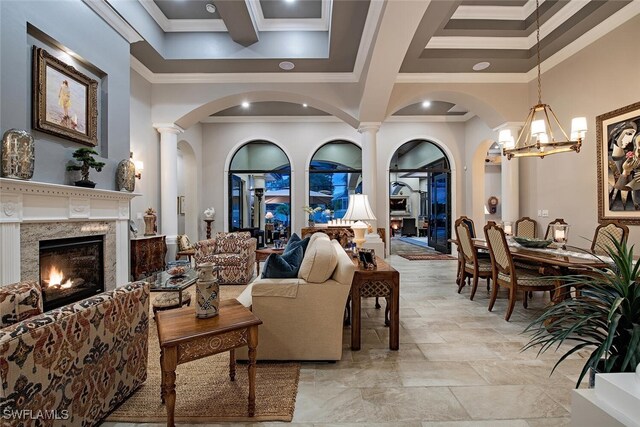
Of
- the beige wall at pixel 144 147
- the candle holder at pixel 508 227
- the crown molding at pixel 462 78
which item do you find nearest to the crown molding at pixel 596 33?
the crown molding at pixel 462 78

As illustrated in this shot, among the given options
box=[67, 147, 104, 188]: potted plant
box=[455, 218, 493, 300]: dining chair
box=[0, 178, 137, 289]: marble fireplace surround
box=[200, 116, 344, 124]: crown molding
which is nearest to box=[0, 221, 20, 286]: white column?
box=[0, 178, 137, 289]: marble fireplace surround

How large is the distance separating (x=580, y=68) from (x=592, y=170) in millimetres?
1555

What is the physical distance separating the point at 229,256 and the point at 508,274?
402 cm

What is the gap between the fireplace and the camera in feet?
9.80

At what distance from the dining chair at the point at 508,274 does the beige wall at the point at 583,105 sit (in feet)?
5.30

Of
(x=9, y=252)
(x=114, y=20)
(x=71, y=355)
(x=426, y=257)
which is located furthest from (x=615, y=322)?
(x=426, y=257)

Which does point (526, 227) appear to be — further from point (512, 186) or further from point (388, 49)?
point (388, 49)

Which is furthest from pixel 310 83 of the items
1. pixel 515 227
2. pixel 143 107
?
pixel 515 227

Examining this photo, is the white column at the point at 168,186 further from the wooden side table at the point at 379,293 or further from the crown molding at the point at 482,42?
the crown molding at the point at 482,42

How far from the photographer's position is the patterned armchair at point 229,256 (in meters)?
4.90

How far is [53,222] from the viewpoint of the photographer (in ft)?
9.80

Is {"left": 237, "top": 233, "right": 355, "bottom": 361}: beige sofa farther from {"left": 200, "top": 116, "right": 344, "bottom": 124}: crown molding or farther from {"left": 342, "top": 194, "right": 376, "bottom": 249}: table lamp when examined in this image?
{"left": 200, "top": 116, "right": 344, "bottom": 124}: crown molding

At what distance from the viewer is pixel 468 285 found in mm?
4816

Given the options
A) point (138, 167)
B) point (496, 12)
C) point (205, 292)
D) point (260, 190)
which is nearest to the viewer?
point (205, 292)
